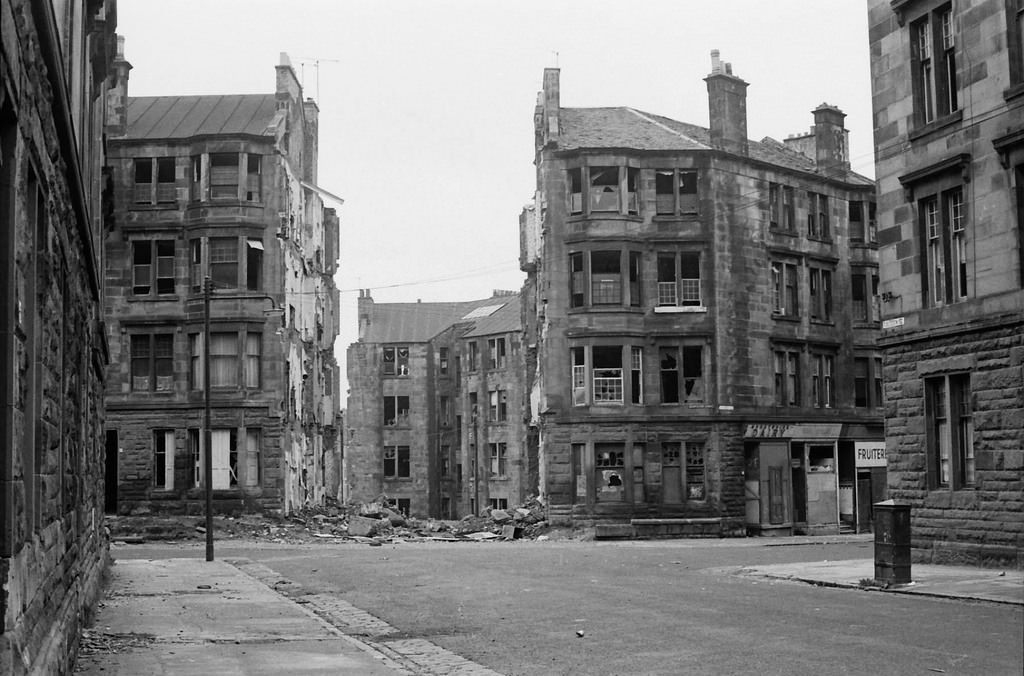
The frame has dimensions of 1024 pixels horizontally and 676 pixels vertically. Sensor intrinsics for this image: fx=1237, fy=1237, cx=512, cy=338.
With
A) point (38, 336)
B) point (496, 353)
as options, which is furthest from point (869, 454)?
point (38, 336)

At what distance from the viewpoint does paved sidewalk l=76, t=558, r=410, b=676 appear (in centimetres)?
1267

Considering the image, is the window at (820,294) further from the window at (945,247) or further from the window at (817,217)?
the window at (945,247)

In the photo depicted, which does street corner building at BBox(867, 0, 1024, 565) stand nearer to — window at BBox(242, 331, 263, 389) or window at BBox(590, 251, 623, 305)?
window at BBox(590, 251, 623, 305)

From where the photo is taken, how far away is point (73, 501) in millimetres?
12414

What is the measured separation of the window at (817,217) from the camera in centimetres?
5078

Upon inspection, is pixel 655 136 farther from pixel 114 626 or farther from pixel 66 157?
pixel 66 157

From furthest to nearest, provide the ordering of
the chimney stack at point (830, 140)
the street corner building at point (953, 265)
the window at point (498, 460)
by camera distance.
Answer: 1. the window at point (498, 460)
2. the chimney stack at point (830, 140)
3. the street corner building at point (953, 265)

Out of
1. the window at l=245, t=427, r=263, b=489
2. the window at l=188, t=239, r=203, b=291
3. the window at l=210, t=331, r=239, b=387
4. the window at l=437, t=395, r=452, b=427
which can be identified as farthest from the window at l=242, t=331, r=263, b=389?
the window at l=437, t=395, r=452, b=427

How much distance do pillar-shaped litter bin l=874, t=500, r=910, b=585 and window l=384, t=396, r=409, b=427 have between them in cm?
6313

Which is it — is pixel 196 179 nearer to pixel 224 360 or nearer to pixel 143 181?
pixel 143 181

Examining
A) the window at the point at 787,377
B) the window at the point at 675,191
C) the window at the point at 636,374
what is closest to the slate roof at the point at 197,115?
the window at the point at 675,191

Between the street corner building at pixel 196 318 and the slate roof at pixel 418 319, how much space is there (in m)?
33.8

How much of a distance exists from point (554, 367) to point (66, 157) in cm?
3670

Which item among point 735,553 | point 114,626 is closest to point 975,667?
point 114,626
